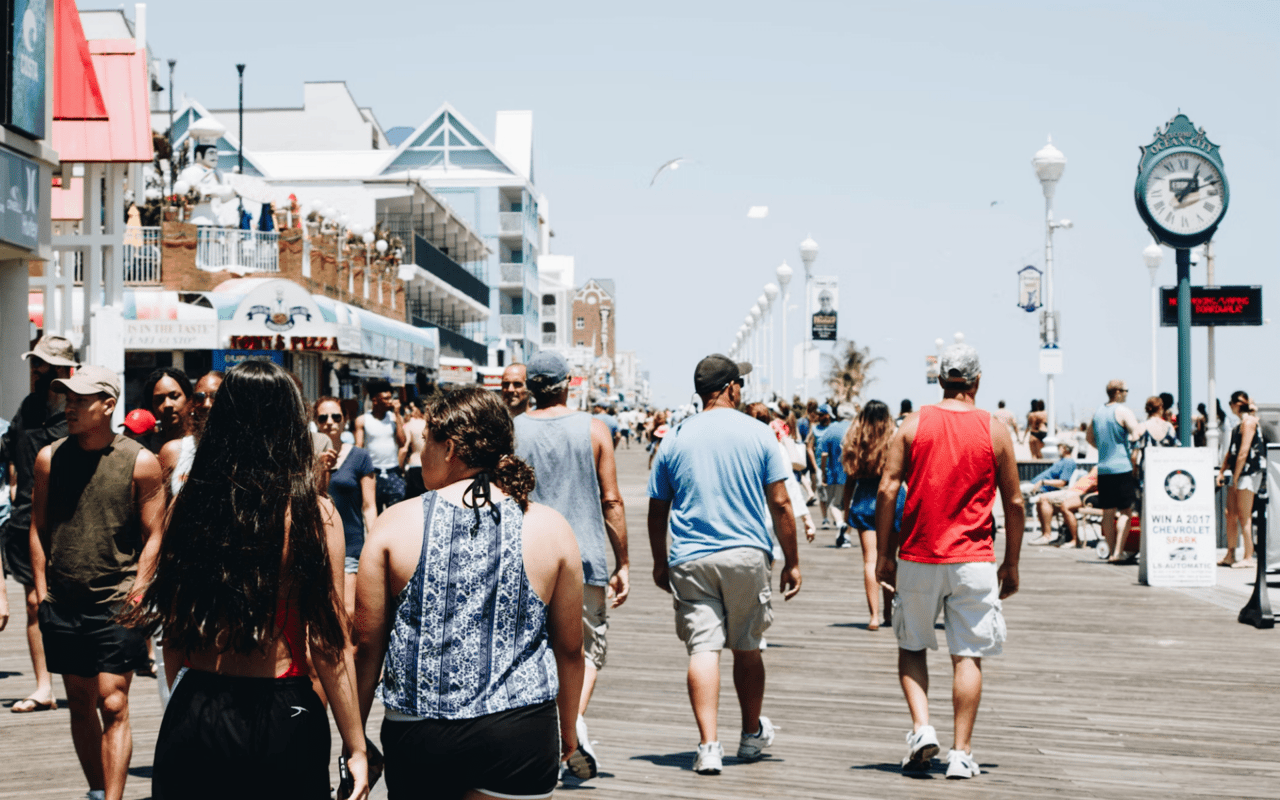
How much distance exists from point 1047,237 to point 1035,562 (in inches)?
364

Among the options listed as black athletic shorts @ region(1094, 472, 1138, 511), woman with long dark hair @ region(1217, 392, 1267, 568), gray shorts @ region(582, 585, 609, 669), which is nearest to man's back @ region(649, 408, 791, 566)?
gray shorts @ region(582, 585, 609, 669)

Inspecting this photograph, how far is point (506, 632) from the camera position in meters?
3.67

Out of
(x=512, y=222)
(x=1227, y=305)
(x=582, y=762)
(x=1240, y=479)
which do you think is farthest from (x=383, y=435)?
(x=512, y=222)

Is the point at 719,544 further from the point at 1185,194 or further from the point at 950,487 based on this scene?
the point at 1185,194

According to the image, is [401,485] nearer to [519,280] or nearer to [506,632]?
[506,632]

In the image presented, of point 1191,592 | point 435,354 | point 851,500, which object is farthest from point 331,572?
point 435,354

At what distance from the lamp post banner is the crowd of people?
28.0 ft

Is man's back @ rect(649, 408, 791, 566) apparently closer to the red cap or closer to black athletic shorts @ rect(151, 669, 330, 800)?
black athletic shorts @ rect(151, 669, 330, 800)

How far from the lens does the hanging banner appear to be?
1674 inches

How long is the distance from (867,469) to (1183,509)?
424 centimetres

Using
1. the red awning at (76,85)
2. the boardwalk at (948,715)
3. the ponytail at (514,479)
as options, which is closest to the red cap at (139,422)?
the boardwalk at (948,715)

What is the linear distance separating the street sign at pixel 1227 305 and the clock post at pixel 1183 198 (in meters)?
0.59

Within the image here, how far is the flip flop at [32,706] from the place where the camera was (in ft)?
27.4

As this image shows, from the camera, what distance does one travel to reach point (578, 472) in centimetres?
673
